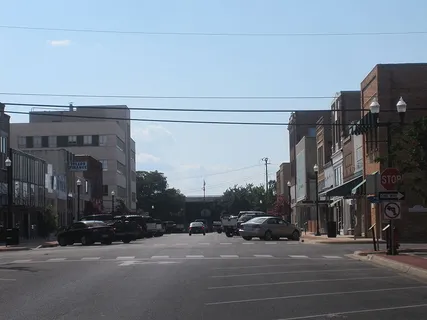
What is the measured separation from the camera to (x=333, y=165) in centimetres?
5794

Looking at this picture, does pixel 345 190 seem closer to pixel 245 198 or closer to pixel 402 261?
pixel 402 261

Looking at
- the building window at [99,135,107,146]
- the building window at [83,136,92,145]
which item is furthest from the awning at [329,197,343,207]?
the building window at [83,136,92,145]

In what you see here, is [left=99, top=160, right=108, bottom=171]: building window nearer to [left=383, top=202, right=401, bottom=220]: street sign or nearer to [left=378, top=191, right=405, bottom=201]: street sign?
[left=378, top=191, right=405, bottom=201]: street sign

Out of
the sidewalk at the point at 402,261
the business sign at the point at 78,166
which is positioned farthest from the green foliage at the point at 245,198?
the sidewalk at the point at 402,261

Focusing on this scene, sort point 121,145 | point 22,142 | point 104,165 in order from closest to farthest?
point 22,142 → point 104,165 → point 121,145

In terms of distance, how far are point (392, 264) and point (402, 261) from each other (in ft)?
1.74

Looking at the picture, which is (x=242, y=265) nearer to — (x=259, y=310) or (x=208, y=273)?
(x=208, y=273)

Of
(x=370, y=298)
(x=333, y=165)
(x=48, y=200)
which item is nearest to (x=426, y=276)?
(x=370, y=298)

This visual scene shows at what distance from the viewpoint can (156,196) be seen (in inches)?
5842

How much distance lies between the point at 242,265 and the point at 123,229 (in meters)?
24.8

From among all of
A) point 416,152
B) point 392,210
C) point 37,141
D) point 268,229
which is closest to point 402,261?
point 392,210

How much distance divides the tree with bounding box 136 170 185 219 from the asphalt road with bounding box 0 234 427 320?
123 metres

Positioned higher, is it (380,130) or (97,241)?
(380,130)

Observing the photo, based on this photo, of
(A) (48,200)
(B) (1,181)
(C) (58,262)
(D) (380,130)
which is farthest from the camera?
(A) (48,200)
